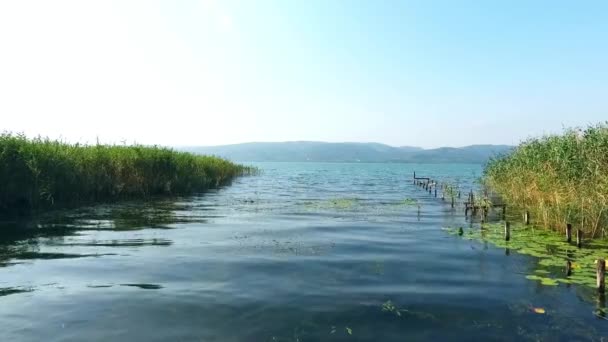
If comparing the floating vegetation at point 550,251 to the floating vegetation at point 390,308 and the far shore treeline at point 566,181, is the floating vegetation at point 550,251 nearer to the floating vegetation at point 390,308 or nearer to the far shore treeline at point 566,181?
the far shore treeline at point 566,181

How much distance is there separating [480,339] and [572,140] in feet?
67.2

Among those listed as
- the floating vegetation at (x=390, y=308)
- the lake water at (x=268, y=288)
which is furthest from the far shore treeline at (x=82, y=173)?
the floating vegetation at (x=390, y=308)

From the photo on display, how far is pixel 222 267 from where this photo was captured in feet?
46.4

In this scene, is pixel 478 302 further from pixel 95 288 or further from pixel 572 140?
pixel 572 140

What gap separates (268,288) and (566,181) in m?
18.6

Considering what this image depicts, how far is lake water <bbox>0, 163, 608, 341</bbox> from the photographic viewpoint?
9.02 metres

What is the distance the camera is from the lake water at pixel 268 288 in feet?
29.6

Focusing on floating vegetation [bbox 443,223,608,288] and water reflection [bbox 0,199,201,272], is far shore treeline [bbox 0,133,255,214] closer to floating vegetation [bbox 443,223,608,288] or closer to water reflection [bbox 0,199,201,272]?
water reflection [bbox 0,199,201,272]

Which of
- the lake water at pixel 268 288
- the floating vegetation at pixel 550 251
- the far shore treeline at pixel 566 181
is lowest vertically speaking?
the lake water at pixel 268 288

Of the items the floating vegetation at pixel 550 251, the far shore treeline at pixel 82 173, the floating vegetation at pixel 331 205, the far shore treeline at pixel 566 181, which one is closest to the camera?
the floating vegetation at pixel 550 251

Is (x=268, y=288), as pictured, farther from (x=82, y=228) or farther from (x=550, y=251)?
(x=82, y=228)

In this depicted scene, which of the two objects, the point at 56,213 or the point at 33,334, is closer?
the point at 33,334

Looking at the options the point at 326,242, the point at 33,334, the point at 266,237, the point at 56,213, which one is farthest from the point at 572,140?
the point at 56,213

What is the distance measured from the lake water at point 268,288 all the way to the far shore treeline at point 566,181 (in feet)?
16.4
